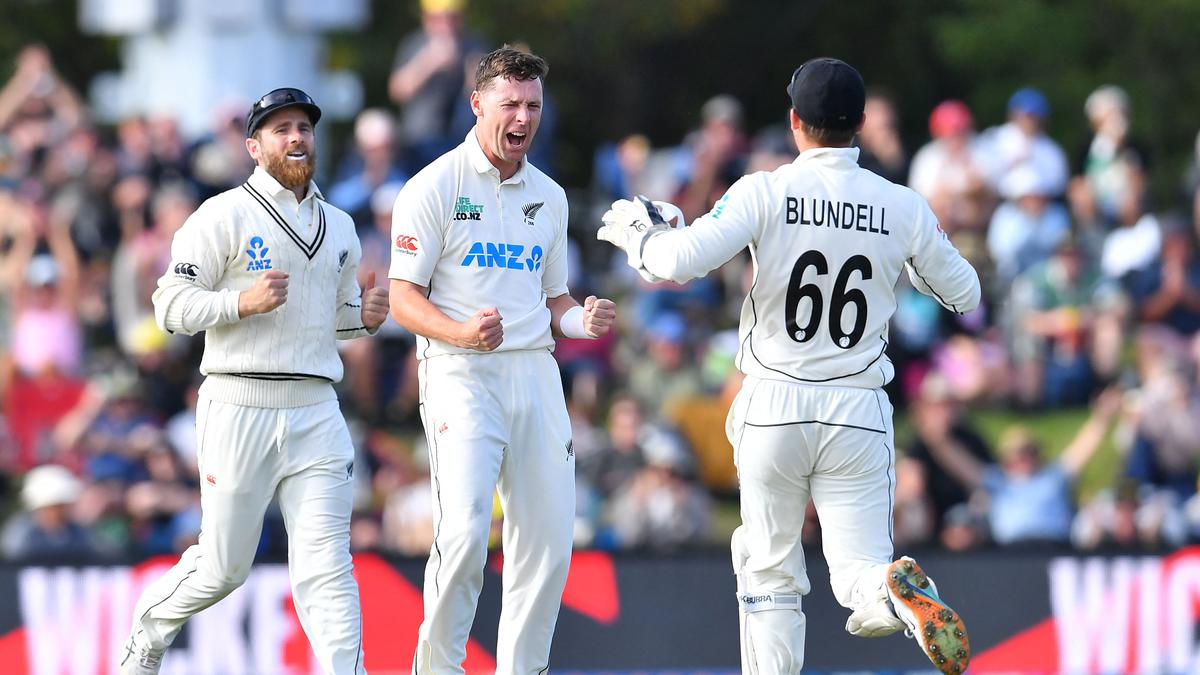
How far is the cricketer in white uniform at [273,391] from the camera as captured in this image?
27.2ft

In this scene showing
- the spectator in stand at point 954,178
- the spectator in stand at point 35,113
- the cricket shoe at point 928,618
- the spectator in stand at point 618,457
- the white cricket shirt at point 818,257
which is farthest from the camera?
the spectator in stand at point 35,113

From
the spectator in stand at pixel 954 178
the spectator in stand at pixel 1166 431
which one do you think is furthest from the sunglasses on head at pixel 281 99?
the spectator in stand at pixel 954 178

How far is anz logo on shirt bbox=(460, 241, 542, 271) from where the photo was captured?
8.34 metres

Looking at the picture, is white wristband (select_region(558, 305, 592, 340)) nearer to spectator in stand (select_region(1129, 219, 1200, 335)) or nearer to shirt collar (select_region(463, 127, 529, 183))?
shirt collar (select_region(463, 127, 529, 183))

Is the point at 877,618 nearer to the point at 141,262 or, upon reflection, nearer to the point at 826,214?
the point at 826,214

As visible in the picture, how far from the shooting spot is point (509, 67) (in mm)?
8195

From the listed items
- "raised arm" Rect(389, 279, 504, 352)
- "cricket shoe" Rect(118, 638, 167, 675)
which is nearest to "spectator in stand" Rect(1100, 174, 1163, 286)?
"raised arm" Rect(389, 279, 504, 352)

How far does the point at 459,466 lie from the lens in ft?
27.0

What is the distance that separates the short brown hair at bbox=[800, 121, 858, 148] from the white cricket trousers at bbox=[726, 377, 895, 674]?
97 centimetres

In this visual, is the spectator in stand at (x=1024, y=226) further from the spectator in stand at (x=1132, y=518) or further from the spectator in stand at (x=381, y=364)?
the spectator in stand at (x=381, y=364)

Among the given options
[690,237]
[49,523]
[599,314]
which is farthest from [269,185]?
[49,523]

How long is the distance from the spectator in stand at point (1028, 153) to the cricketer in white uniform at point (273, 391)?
893 cm

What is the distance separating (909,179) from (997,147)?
0.98 m

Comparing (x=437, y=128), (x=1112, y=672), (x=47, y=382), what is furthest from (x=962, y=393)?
(x=47, y=382)
